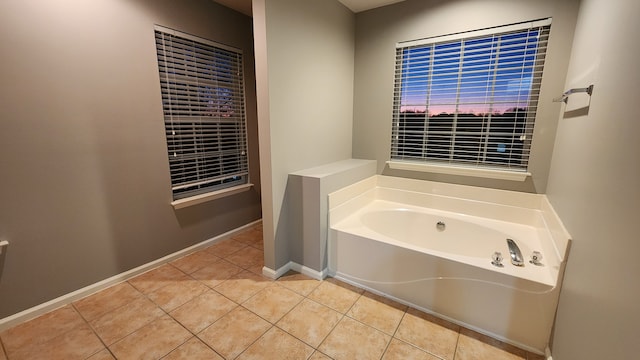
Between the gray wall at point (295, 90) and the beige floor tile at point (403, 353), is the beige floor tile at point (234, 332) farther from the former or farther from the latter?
the beige floor tile at point (403, 353)

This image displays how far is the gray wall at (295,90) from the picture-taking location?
2.01 m

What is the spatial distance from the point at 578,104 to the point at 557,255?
3.01ft

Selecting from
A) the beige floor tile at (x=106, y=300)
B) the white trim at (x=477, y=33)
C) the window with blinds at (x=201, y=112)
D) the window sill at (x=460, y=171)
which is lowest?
the beige floor tile at (x=106, y=300)

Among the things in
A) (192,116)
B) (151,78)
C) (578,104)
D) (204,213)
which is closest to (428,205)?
(578,104)

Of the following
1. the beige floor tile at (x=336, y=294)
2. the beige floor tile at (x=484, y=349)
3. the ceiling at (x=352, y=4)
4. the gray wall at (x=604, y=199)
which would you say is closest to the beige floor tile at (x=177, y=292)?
the beige floor tile at (x=336, y=294)

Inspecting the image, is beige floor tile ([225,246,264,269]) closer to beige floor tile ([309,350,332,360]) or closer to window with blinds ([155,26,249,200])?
window with blinds ([155,26,249,200])

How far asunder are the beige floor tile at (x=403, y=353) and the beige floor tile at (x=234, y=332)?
2.56 feet

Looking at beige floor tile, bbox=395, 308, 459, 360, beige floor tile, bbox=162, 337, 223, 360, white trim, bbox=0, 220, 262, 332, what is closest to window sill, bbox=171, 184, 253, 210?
white trim, bbox=0, 220, 262, 332

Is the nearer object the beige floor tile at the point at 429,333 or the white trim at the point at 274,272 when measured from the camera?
the beige floor tile at the point at 429,333

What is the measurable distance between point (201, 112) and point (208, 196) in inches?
33.4

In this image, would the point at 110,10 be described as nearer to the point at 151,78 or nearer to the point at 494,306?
the point at 151,78

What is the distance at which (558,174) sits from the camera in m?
1.88

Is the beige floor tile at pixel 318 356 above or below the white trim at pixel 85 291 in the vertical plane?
below

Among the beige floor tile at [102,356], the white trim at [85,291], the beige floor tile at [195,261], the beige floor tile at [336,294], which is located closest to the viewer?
the beige floor tile at [102,356]
